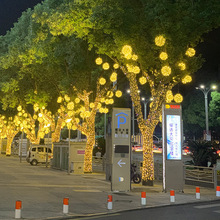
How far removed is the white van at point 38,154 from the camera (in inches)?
1540

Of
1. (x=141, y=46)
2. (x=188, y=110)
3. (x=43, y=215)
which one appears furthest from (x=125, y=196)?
(x=188, y=110)

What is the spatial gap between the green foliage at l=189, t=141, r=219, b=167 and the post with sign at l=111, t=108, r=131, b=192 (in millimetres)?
11504

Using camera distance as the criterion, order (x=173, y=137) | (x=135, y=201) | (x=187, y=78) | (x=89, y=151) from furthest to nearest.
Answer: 1. (x=89, y=151)
2. (x=187, y=78)
3. (x=173, y=137)
4. (x=135, y=201)

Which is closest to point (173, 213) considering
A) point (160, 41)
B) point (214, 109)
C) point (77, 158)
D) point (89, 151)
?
point (160, 41)

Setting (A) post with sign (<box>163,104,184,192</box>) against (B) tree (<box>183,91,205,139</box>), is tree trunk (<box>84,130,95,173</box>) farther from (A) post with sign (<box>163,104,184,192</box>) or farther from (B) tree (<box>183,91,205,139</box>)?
(B) tree (<box>183,91,205,139</box>)

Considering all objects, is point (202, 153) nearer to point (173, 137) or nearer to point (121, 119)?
point (173, 137)

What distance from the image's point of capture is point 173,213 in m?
11.4

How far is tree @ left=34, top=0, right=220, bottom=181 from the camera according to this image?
17.6m

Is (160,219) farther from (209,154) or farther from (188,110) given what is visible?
(188,110)

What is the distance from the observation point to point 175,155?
56.3ft

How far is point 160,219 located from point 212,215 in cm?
200

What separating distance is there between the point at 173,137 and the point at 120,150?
2.75 metres

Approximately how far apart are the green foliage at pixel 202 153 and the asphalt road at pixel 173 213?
1372 cm

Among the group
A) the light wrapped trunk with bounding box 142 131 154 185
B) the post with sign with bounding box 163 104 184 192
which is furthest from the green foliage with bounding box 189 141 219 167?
the post with sign with bounding box 163 104 184 192
